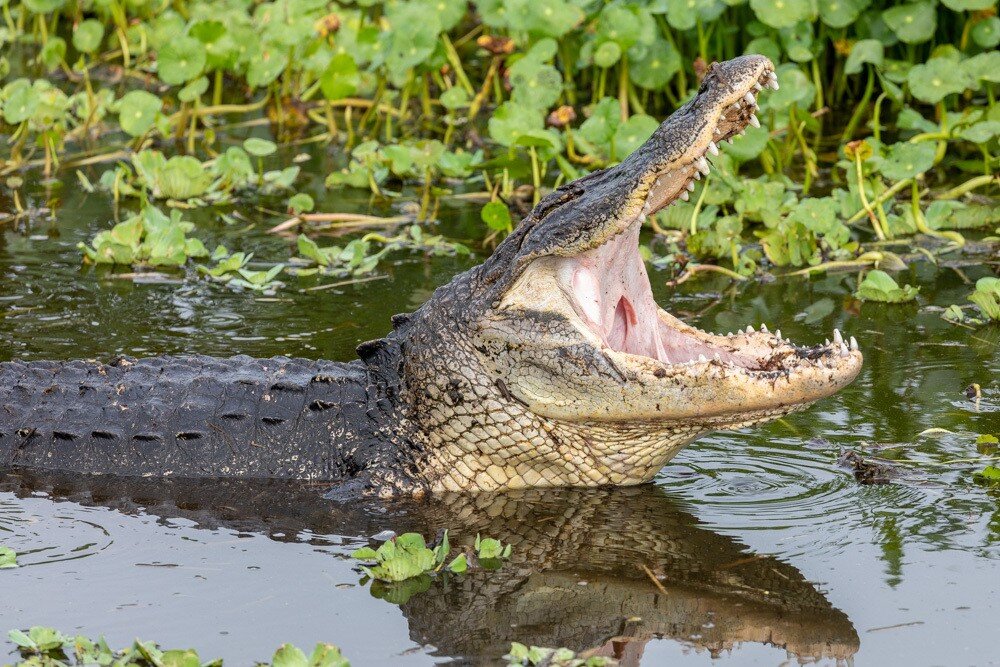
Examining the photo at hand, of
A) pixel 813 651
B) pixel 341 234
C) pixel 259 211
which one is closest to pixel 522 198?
pixel 341 234

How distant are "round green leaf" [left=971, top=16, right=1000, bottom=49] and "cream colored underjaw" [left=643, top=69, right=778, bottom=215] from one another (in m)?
4.40

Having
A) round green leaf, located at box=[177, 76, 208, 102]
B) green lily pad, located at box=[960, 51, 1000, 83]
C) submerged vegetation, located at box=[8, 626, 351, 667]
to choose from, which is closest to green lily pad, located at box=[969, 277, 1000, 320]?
green lily pad, located at box=[960, 51, 1000, 83]

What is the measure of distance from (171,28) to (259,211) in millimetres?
3367

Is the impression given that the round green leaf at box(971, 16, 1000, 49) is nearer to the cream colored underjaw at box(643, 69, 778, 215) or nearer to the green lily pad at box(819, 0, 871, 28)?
the green lily pad at box(819, 0, 871, 28)

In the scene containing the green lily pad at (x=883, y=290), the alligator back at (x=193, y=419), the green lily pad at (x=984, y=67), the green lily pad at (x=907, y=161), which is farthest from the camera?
the green lily pad at (x=984, y=67)

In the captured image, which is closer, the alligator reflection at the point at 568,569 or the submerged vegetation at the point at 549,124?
the alligator reflection at the point at 568,569

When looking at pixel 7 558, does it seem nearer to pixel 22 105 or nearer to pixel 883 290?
pixel 883 290

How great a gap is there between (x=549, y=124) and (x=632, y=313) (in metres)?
4.35

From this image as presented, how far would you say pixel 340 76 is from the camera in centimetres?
903

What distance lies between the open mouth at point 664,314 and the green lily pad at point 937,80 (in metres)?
3.72

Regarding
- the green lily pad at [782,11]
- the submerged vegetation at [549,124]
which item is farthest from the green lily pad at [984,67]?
the green lily pad at [782,11]

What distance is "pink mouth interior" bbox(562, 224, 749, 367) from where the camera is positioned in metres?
4.64

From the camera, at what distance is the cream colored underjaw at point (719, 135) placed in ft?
14.2

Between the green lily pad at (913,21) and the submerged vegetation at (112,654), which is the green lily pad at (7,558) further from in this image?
the green lily pad at (913,21)
